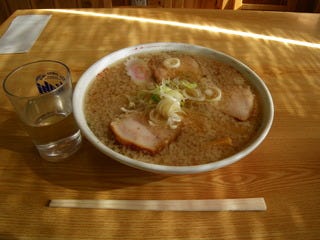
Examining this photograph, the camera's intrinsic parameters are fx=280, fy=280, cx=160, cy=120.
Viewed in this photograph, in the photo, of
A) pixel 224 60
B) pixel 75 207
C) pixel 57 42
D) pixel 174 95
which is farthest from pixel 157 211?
pixel 57 42

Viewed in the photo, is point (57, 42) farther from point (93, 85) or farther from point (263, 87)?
point (263, 87)

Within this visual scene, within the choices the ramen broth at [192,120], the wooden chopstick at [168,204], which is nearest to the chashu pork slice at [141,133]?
the ramen broth at [192,120]

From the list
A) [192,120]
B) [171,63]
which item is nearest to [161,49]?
[171,63]

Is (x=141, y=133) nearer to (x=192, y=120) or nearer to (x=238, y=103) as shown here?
(x=192, y=120)

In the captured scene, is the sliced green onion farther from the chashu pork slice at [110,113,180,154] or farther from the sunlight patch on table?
the sunlight patch on table

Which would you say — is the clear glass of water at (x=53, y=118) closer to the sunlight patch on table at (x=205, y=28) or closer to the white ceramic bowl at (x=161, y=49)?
the white ceramic bowl at (x=161, y=49)

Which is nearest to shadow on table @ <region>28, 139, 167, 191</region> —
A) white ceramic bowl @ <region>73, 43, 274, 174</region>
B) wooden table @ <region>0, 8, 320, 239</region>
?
wooden table @ <region>0, 8, 320, 239</region>

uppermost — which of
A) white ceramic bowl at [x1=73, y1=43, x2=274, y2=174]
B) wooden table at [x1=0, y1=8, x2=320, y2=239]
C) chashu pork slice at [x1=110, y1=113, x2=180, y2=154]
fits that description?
white ceramic bowl at [x1=73, y1=43, x2=274, y2=174]
